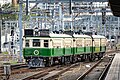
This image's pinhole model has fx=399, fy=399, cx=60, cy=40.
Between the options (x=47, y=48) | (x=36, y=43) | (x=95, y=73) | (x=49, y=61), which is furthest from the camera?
(x=49, y=61)

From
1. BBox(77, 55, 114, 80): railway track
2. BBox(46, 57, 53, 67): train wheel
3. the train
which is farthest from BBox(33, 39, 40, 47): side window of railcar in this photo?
BBox(77, 55, 114, 80): railway track

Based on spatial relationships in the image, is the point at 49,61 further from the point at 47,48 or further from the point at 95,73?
the point at 95,73

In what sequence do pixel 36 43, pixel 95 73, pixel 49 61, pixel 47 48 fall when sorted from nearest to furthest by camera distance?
pixel 95 73 < pixel 47 48 < pixel 36 43 < pixel 49 61

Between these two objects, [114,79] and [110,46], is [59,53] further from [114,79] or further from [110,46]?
[110,46]

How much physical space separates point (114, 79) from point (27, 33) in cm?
1199

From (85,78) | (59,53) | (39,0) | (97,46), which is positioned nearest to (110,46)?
(97,46)

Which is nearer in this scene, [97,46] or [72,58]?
[72,58]

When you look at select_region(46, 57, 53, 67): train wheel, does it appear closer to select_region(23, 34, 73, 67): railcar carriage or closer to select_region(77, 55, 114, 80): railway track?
select_region(23, 34, 73, 67): railcar carriage

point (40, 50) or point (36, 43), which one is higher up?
point (36, 43)

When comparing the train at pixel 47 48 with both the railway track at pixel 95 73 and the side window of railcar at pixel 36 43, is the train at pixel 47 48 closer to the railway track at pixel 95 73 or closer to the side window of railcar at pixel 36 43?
the side window of railcar at pixel 36 43

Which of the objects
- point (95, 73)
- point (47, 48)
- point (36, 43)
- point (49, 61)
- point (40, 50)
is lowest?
point (95, 73)

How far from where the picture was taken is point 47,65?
92.2 feet

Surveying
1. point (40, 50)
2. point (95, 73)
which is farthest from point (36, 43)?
point (95, 73)

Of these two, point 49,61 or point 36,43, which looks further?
point 49,61
